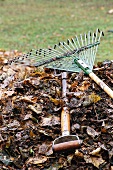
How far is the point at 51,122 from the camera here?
2930mm

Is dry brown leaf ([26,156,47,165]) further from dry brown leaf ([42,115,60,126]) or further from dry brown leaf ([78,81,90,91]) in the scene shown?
dry brown leaf ([78,81,90,91])

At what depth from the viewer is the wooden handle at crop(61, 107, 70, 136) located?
9.18 ft

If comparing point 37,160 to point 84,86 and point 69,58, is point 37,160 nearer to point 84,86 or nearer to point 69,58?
point 84,86

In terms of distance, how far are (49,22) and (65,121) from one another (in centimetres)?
513

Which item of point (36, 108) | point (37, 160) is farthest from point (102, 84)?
point (37, 160)

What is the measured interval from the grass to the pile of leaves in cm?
262

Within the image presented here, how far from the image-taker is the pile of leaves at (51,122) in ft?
8.97

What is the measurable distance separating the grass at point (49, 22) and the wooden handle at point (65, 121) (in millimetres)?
2868

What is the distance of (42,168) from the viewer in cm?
273

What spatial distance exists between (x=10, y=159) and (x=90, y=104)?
65 centimetres

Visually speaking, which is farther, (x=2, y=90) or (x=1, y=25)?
(x=1, y=25)

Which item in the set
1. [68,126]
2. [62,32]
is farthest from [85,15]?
[68,126]

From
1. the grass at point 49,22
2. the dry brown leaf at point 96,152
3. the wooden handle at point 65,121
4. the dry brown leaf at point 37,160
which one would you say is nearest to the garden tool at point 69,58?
the wooden handle at point 65,121

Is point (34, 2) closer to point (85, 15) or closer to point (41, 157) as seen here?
point (85, 15)
